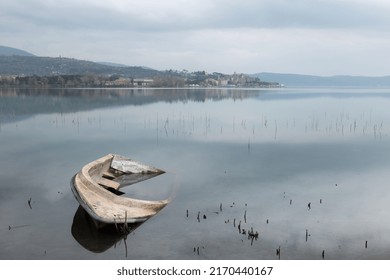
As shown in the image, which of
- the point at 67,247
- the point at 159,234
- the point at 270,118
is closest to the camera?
the point at 67,247

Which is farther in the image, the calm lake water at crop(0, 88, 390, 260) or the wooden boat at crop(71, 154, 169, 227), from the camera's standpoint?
the wooden boat at crop(71, 154, 169, 227)

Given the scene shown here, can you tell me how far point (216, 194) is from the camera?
24891 millimetres

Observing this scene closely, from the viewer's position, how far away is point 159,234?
18453mm

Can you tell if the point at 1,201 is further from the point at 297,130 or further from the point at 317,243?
the point at 297,130

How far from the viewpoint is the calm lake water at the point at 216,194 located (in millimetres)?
17078

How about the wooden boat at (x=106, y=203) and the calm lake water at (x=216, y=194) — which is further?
the wooden boat at (x=106, y=203)

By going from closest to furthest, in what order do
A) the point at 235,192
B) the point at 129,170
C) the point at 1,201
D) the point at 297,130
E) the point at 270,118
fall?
1. the point at 1,201
2. the point at 235,192
3. the point at 129,170
4. the point at 297,130
5. the point at 270,118

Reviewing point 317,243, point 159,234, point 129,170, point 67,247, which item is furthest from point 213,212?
point 129,170

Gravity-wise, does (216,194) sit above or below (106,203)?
below

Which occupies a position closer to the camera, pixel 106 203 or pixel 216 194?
pixel 106 203

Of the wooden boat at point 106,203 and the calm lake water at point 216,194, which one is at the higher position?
the wooden boat at point 106,203

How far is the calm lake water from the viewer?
17078mm

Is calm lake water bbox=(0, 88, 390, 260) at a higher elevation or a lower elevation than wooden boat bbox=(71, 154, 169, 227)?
lower

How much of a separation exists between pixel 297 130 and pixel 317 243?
3918cm
